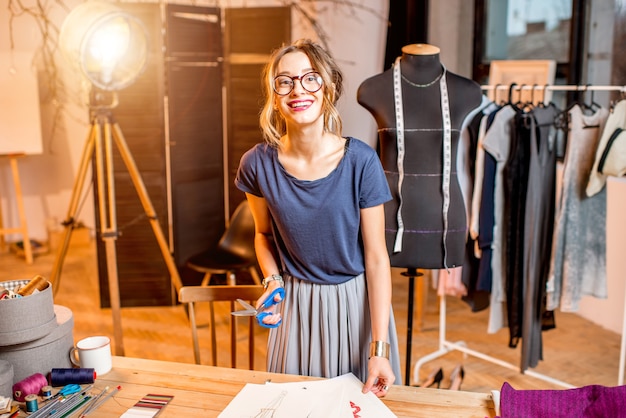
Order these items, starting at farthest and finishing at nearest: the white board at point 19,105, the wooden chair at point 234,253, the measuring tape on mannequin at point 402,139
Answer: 1. the white board at point 19,105
2. the wooden chair at point 234,253
3. the measuring tape on mannequin at point 402,139

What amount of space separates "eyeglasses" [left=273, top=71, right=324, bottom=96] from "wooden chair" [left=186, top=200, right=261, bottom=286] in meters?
2.04

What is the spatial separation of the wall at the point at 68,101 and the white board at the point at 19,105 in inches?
2.6

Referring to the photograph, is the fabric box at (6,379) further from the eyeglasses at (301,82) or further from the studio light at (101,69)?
the studio light at (101,69)

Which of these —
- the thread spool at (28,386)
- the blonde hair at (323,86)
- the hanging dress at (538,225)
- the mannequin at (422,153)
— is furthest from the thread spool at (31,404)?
the hanging dress at (538,225)

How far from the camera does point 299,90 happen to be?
1511mm

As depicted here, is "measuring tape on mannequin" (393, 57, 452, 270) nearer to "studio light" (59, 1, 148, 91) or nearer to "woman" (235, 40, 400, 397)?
"woman" (235, 40, 400, 397)

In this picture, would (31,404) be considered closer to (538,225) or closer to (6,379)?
(6,379)

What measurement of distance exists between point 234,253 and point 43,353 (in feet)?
7.20

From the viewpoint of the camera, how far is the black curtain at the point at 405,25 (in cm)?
464

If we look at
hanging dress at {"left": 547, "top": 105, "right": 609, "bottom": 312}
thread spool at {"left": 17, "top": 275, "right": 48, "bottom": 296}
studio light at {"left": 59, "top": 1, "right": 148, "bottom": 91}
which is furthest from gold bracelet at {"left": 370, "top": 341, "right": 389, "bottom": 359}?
studio light at {"left": 59, "top": 1, "right": 148, "bottom": 91}

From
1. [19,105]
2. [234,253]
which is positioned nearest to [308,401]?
[234,253]

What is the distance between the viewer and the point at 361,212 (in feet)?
5.32

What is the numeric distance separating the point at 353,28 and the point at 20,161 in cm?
327

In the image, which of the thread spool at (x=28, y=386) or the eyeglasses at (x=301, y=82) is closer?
the thread spool at (x=28, y=386)
